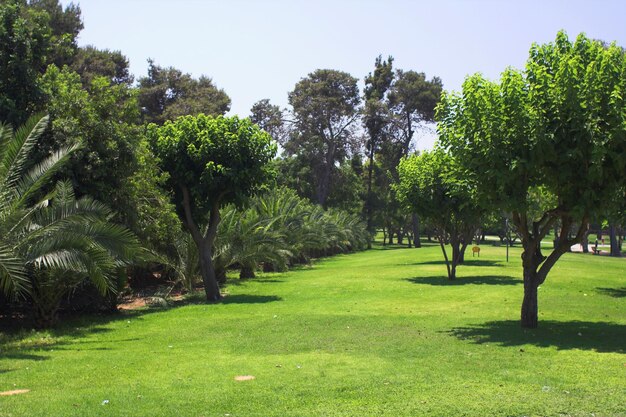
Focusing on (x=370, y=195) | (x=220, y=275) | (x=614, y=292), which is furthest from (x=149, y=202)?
(x=370, y=195)

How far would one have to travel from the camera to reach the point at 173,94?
5731 cm

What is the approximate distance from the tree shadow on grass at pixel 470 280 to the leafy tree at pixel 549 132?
41.4ft

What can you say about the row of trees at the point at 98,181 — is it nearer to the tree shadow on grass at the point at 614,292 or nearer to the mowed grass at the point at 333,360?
the mowed grass at the point at 333,360

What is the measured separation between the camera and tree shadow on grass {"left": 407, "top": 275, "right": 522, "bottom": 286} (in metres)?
27.3

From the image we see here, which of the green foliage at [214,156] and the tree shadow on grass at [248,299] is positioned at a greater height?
the green foliage at [214,156]

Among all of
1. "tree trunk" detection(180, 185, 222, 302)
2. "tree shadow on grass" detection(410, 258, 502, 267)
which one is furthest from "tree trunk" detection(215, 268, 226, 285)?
"tree shadow on grass" detection(410, 258, 502, 267)

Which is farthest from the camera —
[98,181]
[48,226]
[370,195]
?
[370,195]

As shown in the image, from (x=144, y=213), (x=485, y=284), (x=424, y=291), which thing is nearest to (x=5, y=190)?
(x=144, y=213)

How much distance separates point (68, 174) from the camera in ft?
57.4

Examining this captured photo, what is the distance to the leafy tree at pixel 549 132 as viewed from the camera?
13.0 m

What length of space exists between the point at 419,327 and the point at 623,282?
53.4 feet

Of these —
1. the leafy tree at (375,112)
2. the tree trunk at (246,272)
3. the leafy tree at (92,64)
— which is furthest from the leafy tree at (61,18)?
the leafy tree at (375,112)

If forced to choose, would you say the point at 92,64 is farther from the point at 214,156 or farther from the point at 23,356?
the point at 23,356

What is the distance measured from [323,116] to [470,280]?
43.2 metres
